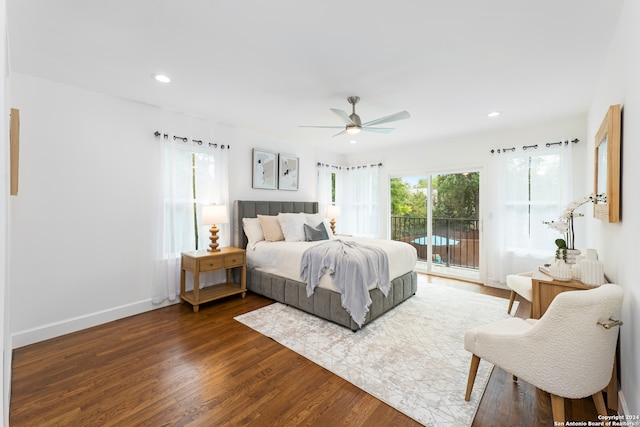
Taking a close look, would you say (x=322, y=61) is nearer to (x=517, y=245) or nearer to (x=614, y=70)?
(x=614, y=70)

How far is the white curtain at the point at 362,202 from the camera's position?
5.82 metres

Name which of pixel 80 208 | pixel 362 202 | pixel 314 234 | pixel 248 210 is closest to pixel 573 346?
pixel 314 234

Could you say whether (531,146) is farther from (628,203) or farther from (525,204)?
(628,203)

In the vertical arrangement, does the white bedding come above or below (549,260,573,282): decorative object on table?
below

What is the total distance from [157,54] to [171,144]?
147cm

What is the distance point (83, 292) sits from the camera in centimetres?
293

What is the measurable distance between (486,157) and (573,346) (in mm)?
3729

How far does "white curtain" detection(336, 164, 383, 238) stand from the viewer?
5816 millimetres

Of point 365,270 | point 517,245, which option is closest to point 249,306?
point 365,270

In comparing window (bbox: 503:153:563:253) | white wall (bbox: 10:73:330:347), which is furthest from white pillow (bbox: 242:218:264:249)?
window (bbox: 503:153:563:253)

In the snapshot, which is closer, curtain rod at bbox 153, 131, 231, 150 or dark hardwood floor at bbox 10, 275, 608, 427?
dark hardwood floor at bbox 10, 275, 608, 427

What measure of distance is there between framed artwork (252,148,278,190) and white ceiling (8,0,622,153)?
45.4 inches

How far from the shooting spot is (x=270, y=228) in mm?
4195

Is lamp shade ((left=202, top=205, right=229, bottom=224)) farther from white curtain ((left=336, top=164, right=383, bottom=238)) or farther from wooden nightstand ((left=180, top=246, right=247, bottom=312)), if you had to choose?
white curtain ((left=336, top=164, right=383, bottom=238))
